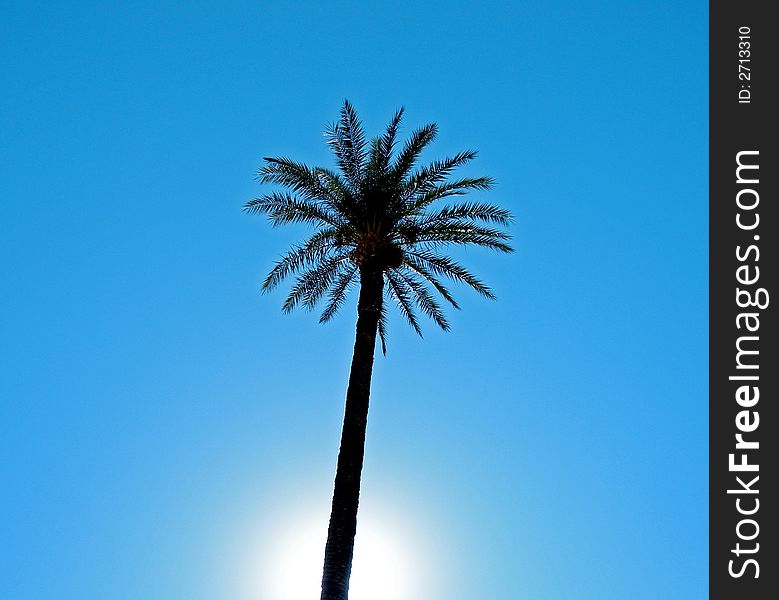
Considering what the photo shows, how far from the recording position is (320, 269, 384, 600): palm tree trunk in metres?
15.0

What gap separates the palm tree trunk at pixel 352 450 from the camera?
15.0 meters

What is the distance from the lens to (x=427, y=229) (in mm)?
20672

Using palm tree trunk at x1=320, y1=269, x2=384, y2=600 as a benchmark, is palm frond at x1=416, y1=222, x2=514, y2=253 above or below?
above

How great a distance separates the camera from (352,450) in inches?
651

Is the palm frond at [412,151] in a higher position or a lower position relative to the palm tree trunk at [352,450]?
higher

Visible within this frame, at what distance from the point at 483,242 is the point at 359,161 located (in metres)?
3.67

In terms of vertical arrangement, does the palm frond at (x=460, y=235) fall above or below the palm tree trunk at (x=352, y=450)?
above
